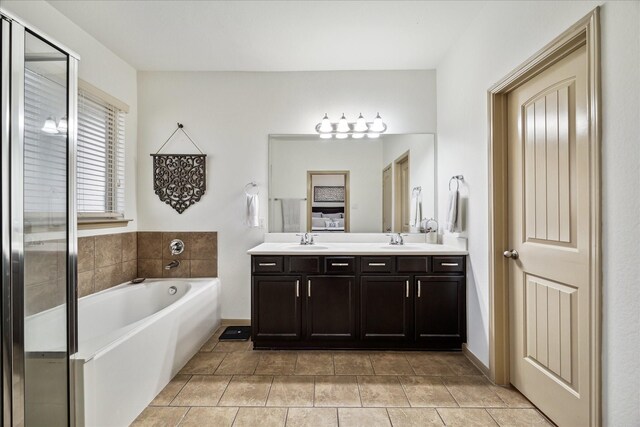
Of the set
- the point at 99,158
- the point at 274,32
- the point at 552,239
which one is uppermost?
the point at 274,32

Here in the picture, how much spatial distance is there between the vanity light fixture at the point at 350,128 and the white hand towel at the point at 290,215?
28.5 inches

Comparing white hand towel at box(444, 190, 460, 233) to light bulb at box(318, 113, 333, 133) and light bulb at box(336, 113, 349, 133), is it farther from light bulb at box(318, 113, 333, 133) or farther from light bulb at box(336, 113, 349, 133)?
light bulb at box(318, 113, 333, 133)

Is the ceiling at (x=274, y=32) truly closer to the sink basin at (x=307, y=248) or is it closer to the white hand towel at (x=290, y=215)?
the white hand towel at (x=290, y=215)

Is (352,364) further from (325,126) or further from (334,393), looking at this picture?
(325,126)

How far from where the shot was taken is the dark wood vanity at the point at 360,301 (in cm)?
267

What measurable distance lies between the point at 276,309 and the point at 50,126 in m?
1.89

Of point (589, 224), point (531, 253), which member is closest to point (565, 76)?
point (589, 224)

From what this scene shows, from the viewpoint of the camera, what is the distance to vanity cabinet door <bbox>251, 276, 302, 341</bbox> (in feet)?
8.80

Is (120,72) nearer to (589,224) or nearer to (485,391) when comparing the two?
(589,224)

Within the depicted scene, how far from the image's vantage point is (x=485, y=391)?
2115 mm

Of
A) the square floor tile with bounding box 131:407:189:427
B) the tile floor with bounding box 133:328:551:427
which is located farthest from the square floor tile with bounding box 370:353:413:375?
the square floor tile with bounding box 131:407:189:427

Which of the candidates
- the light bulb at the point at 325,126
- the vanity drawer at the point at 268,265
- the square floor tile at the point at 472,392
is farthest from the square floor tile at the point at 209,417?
the light bulb at the point at 325,126

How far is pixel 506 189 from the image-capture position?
217cm

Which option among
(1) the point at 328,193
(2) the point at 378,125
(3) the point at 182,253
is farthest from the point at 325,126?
(3) the point at 182,253
